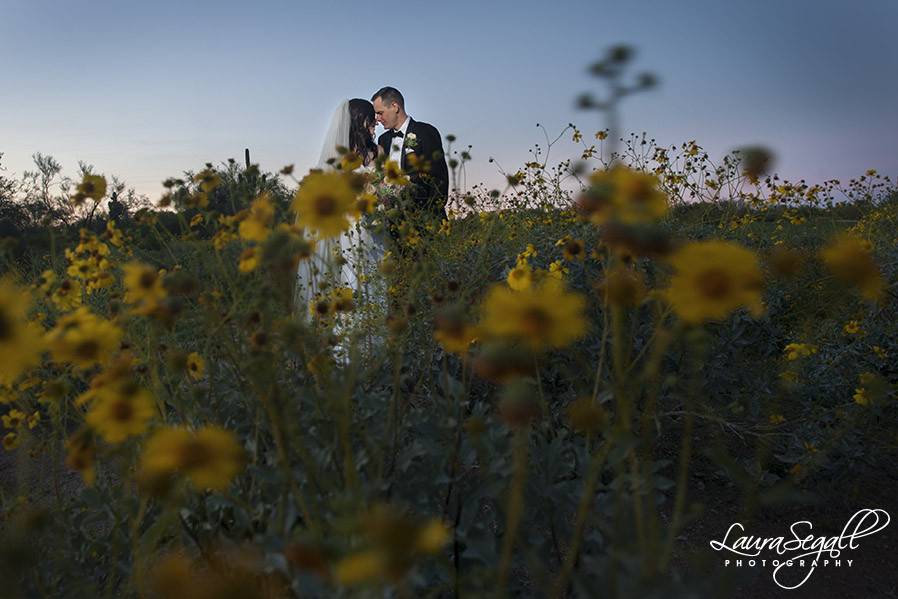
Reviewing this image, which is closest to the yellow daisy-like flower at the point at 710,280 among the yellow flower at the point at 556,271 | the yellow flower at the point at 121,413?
the yellow flower at the point at 121,413

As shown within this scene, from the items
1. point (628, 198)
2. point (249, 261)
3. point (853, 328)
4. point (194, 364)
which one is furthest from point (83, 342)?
point (853, 328)

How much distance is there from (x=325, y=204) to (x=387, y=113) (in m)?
3.84

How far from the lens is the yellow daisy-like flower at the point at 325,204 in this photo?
52.9 inches

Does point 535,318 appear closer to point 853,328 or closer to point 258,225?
point 258,225

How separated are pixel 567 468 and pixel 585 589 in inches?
23.9

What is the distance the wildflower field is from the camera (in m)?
0.91

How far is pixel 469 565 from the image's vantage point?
149 centimetres

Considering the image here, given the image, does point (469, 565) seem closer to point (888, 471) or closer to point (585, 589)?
point (585, 589)

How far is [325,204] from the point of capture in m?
1.35

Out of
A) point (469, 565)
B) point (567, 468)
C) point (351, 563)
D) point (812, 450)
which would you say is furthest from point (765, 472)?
point (351, 563)

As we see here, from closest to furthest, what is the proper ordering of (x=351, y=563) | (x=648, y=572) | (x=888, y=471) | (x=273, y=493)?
(x=351, y=563) → (x=648, y=572) → (x=273, y=493) → (x=888, y=471)
